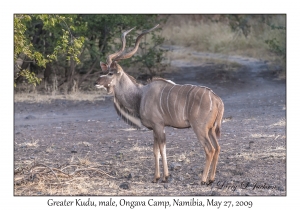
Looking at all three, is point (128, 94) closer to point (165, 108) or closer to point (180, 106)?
point (165, 108)

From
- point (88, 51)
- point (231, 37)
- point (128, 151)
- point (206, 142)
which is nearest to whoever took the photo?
point (206, 142)

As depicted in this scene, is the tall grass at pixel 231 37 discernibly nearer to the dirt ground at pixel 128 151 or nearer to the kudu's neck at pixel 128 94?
the dirt ground at pixel 128 151

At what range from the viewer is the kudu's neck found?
570cm

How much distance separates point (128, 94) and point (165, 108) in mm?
511

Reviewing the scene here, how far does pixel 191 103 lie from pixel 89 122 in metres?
3.92

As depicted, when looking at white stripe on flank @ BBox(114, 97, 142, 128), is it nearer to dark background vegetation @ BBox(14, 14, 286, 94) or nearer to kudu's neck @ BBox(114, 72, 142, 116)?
kudu's neck @ BBox(114, 72, 142, 116)

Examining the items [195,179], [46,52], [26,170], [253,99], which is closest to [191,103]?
[195,179]

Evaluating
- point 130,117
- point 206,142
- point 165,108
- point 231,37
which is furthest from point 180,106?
point 231,37

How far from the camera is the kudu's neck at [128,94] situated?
5.70 m

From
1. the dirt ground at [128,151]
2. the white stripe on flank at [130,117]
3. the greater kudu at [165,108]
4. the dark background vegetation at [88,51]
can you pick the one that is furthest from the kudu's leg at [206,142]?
the dark background vegetation at [88,51]

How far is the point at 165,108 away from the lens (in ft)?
17.7

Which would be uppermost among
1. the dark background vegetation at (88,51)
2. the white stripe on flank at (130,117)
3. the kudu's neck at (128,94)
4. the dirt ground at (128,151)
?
the dark background vegetation at (88,51)

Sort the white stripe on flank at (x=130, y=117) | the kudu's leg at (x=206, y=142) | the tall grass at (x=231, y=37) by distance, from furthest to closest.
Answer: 1. the tall grass at (x=231, y=37)
2. the white stripe on flank at (x=130, y=117)
3. the kudu's leg at (x=206, y=142)

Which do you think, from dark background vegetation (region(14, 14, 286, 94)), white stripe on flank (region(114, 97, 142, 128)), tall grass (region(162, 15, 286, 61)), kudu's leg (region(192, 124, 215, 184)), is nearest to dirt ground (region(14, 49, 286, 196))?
kudu's leg (region(192, 124, 215, 184))
